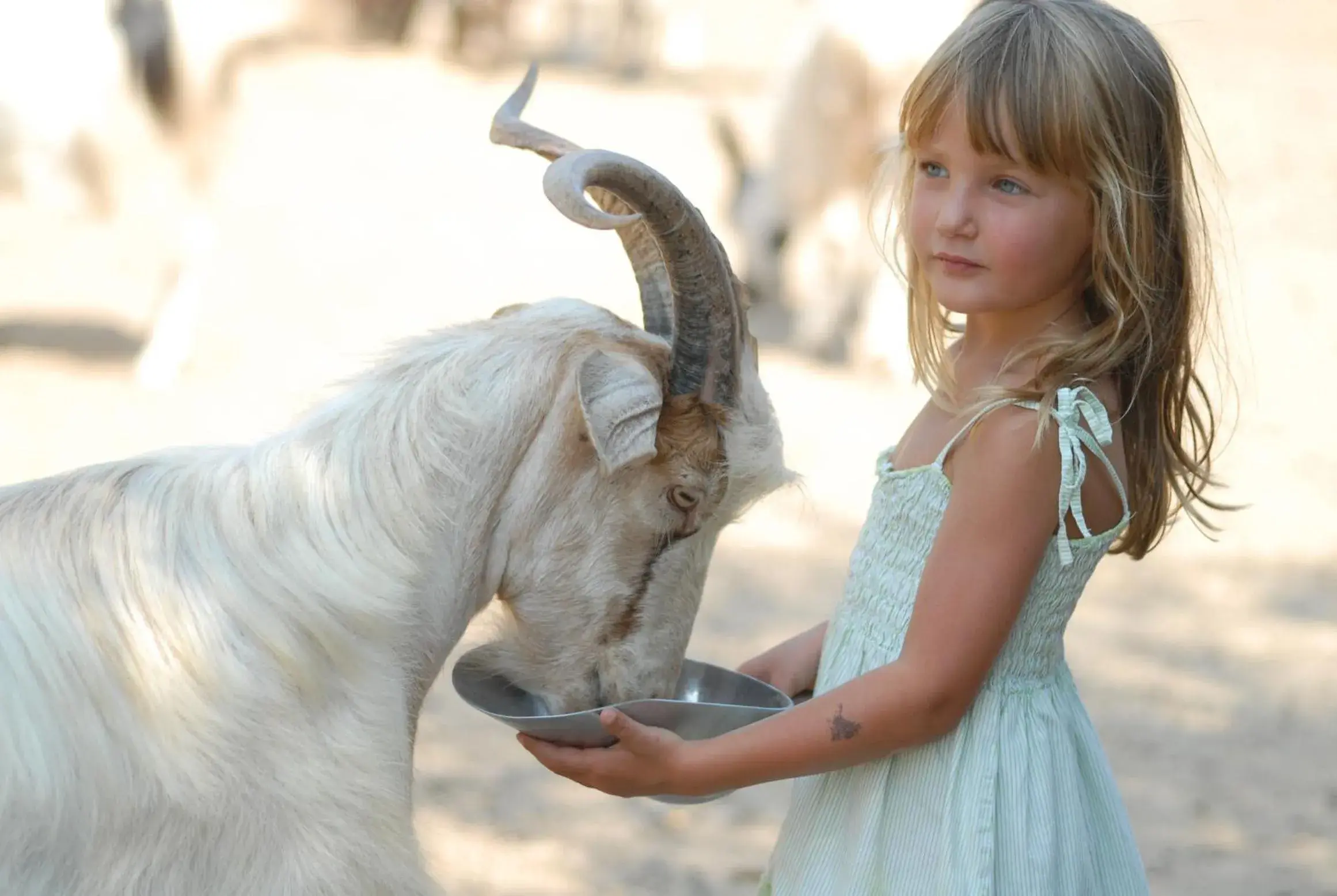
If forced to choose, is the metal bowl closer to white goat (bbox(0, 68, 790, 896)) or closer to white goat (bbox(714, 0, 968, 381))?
white goat (bbox(0, 68, 790, 896))

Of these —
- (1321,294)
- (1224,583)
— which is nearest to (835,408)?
(1224,583)

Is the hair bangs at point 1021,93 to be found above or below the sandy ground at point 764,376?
above

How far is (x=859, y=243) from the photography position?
35.1ft

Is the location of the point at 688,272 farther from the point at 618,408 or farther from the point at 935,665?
the point at 935,665

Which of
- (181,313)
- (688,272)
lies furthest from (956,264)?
(181,313)

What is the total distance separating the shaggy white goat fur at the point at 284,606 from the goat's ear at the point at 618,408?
0.09 m

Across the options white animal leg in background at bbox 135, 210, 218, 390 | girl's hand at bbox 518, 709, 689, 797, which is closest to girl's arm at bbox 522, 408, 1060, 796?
girl's hand at bbox 518, 709, 689, 797

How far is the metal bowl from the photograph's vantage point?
90.1 inches

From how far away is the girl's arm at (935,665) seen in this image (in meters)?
2.23

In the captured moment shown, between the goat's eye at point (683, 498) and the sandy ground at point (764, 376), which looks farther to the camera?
the sandy ground at point (764, 376)

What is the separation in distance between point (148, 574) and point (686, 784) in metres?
0.83

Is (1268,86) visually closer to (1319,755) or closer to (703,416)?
(1319,755)

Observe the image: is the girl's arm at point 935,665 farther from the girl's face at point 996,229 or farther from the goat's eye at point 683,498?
the goat's eye at point 683,498

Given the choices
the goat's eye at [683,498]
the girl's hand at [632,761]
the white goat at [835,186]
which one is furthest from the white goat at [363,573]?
the white goat at [835,186]
